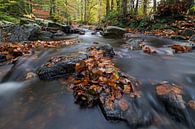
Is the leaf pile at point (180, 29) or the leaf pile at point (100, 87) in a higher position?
the leaf pile at point (180, 29)

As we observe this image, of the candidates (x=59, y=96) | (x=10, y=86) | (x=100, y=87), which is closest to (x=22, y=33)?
(x=10, y=86)

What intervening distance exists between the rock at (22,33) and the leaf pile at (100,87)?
264 inches

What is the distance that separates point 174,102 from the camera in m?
3.52

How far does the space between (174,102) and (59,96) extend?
2079 mm

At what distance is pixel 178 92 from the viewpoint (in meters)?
3.86

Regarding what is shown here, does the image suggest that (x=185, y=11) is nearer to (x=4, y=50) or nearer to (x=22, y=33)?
(x=22, y=33)

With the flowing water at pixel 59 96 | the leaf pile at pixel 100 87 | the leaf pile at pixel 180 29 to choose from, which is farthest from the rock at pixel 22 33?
the leaf pile at pixel 100 87

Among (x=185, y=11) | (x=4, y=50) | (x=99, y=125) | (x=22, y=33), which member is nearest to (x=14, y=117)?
(x=99, y=125)

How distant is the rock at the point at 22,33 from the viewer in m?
10.2

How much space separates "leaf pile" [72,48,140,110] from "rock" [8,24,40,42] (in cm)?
670

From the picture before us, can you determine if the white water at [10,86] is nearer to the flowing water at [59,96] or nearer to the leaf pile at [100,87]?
the flowing water at [59,96]

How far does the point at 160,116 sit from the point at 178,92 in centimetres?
74

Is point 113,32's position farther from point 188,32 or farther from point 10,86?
point 10,86

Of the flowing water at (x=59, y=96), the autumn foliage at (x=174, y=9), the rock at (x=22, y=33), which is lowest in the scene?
the flowing water at (x=59, y=96)
